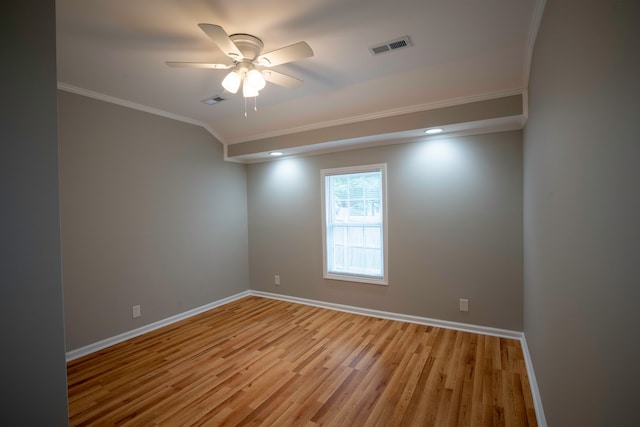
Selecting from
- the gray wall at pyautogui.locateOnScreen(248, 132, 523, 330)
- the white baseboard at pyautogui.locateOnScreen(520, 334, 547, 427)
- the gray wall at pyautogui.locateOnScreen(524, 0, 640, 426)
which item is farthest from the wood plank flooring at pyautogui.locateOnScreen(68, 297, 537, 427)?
the gray wall at pyautogui.locateOnScreen(524, 0, 640, 426)

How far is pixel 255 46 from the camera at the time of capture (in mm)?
2242

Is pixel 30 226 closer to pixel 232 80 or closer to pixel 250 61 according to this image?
pixel 232 80

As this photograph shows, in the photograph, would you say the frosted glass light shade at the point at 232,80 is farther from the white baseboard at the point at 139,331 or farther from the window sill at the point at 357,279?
the white baseboard at the point at 139,331

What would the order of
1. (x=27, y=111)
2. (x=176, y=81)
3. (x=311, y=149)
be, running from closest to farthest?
(x=27, y=111) → (x=176, y=81) → (x=311, y=149)

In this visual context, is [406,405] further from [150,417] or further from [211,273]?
[211,273]

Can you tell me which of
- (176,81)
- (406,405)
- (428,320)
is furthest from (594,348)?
(176,81)

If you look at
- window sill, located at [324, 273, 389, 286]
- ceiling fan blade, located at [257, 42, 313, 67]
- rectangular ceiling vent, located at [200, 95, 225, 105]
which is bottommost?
window sill, located at [324, 273, 389, 286]

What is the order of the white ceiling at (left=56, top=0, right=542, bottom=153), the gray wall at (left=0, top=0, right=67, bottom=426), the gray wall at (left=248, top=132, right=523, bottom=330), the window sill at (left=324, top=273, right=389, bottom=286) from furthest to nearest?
the window sill at (left=324, top=273, right=389, bottom=286)
the gray wall at (left=248, top=132, right=523, bottom=330)
the white ceiling at (left=56, top=0, right=542, bottom=153)
the gray wall at (left=0, top=0, right=67, bottom=426)

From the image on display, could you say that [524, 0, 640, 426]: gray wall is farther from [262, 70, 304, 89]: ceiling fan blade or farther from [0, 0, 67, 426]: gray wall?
[0, 0, 67, 426]: gray wall

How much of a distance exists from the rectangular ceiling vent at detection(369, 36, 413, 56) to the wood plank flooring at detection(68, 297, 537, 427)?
9.17 feet

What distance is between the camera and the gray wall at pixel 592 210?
786 millimetres

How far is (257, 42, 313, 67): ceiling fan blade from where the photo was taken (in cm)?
193

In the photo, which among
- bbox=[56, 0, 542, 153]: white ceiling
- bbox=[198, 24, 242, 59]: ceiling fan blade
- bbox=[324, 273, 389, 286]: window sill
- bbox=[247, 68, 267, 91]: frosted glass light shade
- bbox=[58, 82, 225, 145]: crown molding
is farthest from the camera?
bbox=[324, 273, 389, 286]: window sill

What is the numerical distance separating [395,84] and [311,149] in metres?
1.61
